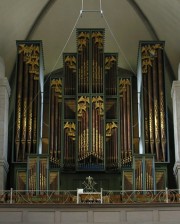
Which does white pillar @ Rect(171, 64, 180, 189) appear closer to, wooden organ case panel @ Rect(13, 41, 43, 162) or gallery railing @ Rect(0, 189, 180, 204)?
gallery railing @ Rect(0, 189, 180, 204)

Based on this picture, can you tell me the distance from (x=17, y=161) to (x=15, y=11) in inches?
185

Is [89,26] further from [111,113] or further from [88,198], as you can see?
[88,198]

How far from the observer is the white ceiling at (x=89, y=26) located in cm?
2392

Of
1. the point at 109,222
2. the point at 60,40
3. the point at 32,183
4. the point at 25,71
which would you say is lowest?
the point at 109,222

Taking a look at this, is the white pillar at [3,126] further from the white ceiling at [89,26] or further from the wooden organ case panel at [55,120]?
the white ceiling at [89,26]

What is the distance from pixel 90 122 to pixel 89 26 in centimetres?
432

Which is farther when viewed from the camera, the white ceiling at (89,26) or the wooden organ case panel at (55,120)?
the white ceiling at (89,26)

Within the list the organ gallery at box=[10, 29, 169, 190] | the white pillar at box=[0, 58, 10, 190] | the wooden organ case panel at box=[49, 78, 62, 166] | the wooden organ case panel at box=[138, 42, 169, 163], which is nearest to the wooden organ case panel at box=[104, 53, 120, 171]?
the organ gallery at box=[10, 29, 169, 190]

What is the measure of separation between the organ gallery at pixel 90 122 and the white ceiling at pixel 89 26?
885 millimetres

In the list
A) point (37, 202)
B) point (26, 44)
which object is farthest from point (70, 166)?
point (26, 44)

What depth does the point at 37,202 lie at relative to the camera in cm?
1928

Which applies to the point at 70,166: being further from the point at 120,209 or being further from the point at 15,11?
the point at 15,11

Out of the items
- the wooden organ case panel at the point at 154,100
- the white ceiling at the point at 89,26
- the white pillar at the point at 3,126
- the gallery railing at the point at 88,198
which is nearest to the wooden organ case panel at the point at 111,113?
the wooden organ case panel at the point at 154,100

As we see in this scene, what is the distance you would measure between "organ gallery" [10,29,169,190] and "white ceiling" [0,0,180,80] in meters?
0.88
